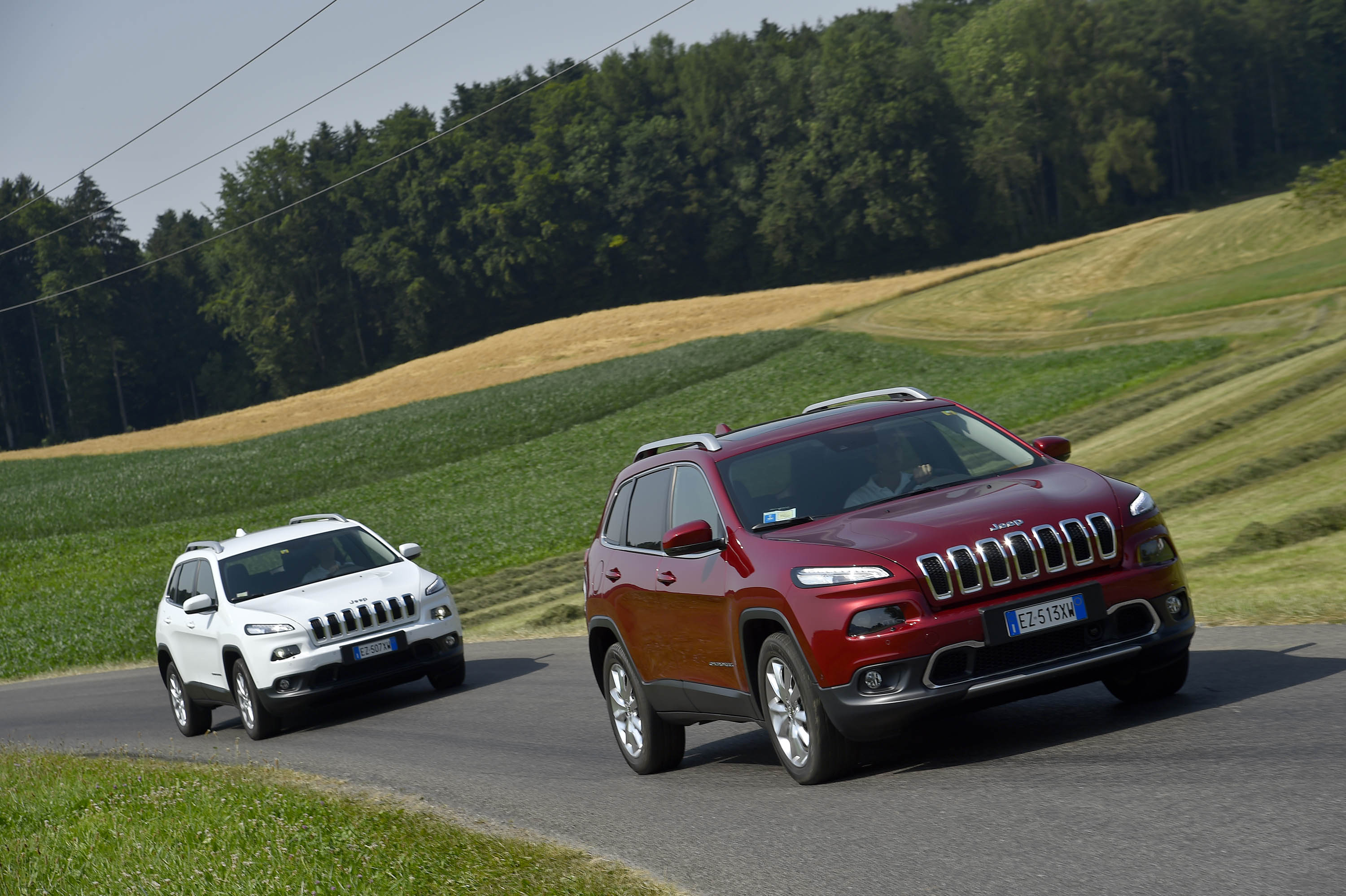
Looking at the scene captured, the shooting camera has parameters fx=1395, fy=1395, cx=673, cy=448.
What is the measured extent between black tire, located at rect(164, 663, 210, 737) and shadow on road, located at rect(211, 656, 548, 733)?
1.44 ft

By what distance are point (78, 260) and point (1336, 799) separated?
126 m

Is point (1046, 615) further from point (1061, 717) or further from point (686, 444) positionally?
point (686, 444)

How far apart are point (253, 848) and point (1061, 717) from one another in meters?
4.32

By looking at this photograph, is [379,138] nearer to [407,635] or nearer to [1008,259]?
[1008,259]

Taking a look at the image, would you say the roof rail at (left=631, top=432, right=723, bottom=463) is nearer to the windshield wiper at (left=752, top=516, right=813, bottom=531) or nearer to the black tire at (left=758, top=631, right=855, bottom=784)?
the windshield wiper at (left=752, top=516, right=813, bottom=531)

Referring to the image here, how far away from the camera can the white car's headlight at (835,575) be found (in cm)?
650

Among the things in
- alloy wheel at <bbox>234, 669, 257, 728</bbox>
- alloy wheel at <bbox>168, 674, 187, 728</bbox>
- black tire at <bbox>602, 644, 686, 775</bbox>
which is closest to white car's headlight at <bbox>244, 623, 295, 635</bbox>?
alloy wheel at <bbox>234, 669, 257, 728</bbox>

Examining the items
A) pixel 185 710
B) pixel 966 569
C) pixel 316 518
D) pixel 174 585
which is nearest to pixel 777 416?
pixel 316 518

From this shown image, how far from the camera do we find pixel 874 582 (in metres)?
6.47

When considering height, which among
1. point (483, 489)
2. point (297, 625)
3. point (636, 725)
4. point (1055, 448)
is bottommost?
point (483, 489)

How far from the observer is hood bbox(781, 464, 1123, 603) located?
6.54m

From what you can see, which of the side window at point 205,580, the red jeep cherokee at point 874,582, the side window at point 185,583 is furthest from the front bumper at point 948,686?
the side window at point 185,583

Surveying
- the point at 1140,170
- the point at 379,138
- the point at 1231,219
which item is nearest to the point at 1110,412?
the point at 1231,219

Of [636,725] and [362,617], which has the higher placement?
[362,617]
